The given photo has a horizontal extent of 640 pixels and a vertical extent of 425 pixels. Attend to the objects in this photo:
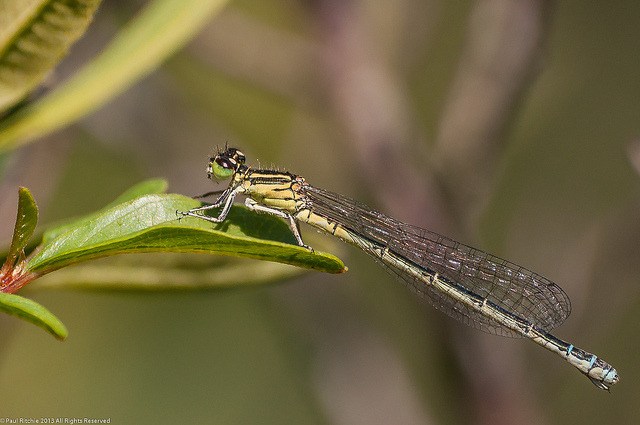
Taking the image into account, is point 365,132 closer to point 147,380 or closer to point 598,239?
point 598,239

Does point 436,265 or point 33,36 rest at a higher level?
point 436,265

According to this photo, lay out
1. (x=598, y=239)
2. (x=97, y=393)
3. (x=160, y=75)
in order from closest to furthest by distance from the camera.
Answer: (x=598, y=239) < (x=160, y=75) < (x=97, y=393)

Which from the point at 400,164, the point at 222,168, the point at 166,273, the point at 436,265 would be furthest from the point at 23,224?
the point at 436,265

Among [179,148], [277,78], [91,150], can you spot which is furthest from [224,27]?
[91,150]

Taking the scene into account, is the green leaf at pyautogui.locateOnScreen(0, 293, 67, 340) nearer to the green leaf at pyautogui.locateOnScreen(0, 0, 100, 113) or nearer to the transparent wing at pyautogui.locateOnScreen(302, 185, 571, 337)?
the green leaf at pyautogui.locateOnScreen(0, 0, 100, 113)

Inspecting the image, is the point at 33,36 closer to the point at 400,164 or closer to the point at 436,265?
the point at 400,164

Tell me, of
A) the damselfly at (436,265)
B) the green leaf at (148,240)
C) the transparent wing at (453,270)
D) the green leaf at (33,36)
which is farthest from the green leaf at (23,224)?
the transparent wing at (453,270)

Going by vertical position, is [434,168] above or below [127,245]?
above
